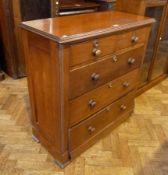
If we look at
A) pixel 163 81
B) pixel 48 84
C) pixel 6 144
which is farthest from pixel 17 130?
pixel 163 81

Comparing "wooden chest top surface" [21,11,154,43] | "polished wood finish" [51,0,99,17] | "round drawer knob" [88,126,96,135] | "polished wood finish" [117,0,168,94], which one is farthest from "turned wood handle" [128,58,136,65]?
"polished wood finish" [51,0,99,17]

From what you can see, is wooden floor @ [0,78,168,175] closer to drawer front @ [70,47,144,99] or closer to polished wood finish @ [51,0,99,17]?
drawer front @ [70,47,144,99]

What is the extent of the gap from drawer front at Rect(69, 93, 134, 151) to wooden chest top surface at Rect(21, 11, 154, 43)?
637 mm

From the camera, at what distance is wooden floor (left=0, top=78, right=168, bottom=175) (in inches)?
59.4

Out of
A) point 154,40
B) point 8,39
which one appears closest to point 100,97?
point 154,40

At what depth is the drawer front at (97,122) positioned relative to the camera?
1470mm

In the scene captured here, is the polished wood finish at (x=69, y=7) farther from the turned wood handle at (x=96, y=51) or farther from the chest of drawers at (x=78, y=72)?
the turned wood handle at (x=96, y=51)

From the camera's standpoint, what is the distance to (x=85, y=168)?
4.97ft

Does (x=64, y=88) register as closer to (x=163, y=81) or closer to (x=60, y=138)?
(x=60, y=138)

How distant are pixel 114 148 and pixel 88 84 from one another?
672 mm

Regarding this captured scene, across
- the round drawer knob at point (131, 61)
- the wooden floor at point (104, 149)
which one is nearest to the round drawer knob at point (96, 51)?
the round drawer knob at point (131, 61)

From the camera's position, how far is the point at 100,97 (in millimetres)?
1511

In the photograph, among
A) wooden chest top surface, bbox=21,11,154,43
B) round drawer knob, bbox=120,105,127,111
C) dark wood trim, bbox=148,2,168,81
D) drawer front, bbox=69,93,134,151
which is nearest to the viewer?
wooden chest top surface, bbox=21,11,154,43

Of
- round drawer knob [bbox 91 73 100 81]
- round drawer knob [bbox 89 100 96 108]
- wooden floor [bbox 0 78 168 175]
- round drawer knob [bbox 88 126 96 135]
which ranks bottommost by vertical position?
wooden floor [bbox 0 78 168 175]
